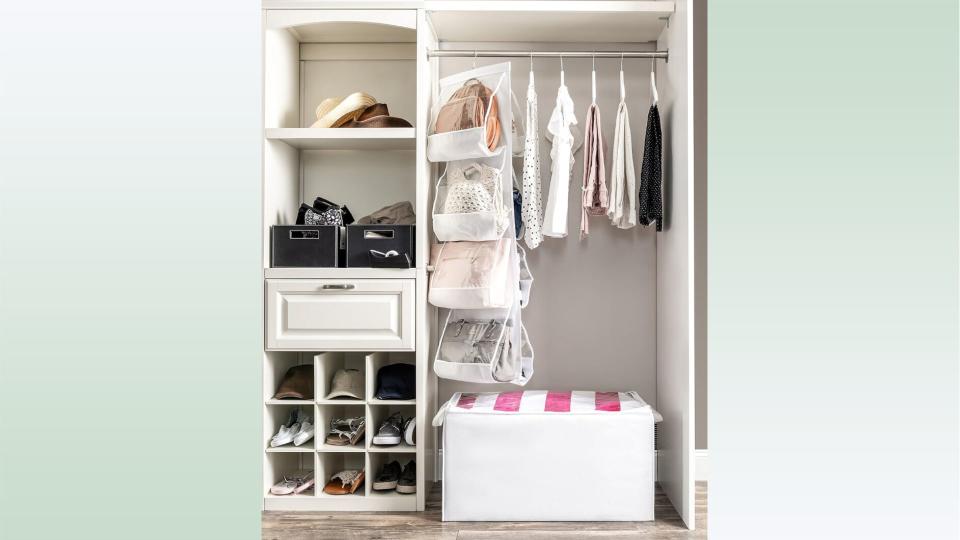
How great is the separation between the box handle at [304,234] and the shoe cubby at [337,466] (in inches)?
30.6

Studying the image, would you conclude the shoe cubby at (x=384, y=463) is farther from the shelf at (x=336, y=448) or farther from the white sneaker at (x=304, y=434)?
the white sneaker at (x=304, y=434)

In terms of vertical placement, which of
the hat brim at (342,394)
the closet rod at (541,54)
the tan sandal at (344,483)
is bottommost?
the tan sandal at (344,483)

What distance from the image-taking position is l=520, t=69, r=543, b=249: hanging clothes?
9.14ft

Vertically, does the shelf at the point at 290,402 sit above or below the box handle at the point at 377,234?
below

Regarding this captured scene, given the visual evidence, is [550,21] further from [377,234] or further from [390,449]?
[390,449]

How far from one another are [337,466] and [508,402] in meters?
0.79

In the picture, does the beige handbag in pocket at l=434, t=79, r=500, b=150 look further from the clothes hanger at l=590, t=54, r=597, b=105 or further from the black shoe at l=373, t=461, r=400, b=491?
the black shoe at l=373, t=461, r=400, b=491

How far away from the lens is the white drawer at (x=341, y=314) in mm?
2633
